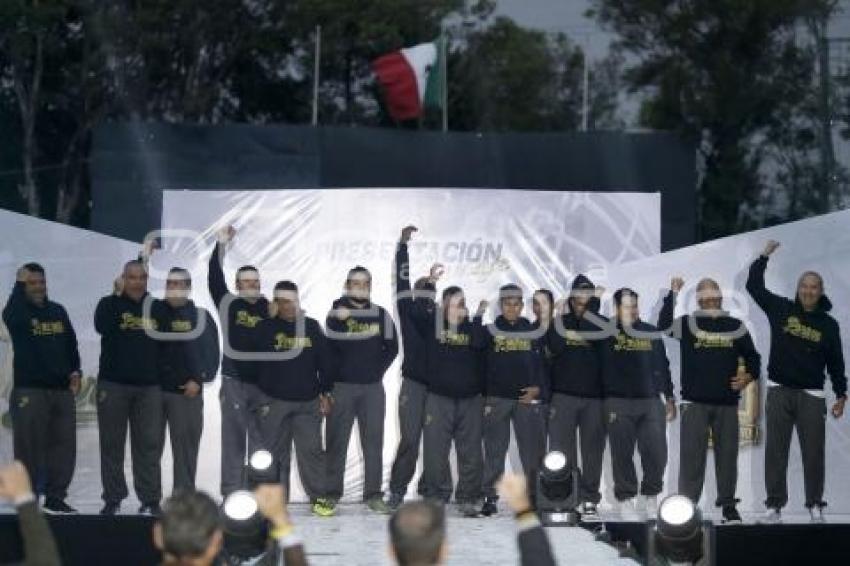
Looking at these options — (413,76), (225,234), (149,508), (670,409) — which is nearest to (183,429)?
(149,508)

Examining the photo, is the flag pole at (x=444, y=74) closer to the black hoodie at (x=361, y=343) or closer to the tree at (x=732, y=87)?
the tree at (x=732, y=87)

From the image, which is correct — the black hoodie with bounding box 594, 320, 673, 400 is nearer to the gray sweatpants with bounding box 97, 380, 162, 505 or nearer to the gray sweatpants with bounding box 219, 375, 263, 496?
the gray sweatpants with bounding box 219, 375, 263, 496

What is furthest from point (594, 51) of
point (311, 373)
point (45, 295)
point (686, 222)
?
point (45, 295)

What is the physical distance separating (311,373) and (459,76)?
3.68 metres

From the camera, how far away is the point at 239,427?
9.83 meters

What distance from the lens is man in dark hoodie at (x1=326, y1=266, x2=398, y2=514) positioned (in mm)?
9891

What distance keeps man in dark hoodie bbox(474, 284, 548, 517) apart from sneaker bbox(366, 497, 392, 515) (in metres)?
0.57

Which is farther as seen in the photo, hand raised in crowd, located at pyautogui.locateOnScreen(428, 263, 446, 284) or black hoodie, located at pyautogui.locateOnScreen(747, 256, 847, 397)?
hand raised in crowd, located at pyautogui.locateOnScreen(428, 263, 446, 284)

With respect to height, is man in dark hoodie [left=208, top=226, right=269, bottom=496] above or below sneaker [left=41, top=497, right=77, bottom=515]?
above

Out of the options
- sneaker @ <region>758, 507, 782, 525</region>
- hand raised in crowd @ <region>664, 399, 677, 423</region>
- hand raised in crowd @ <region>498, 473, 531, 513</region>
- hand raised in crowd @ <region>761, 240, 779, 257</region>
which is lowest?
sneaker @ <region>758, 507, 782, 525</region>

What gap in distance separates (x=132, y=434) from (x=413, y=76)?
3.71 meters

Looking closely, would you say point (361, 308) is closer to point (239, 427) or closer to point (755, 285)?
point (239, 427)

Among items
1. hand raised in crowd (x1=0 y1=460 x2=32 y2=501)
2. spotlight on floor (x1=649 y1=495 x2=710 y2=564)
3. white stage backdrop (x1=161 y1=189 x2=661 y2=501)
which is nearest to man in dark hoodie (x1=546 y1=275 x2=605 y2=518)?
white stage backdrop (x1=161 y1=189 x2=661 y2=501)

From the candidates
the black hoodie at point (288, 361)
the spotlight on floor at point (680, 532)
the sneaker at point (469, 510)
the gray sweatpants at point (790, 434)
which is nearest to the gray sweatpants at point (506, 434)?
the sneaker at point (469, 510)
